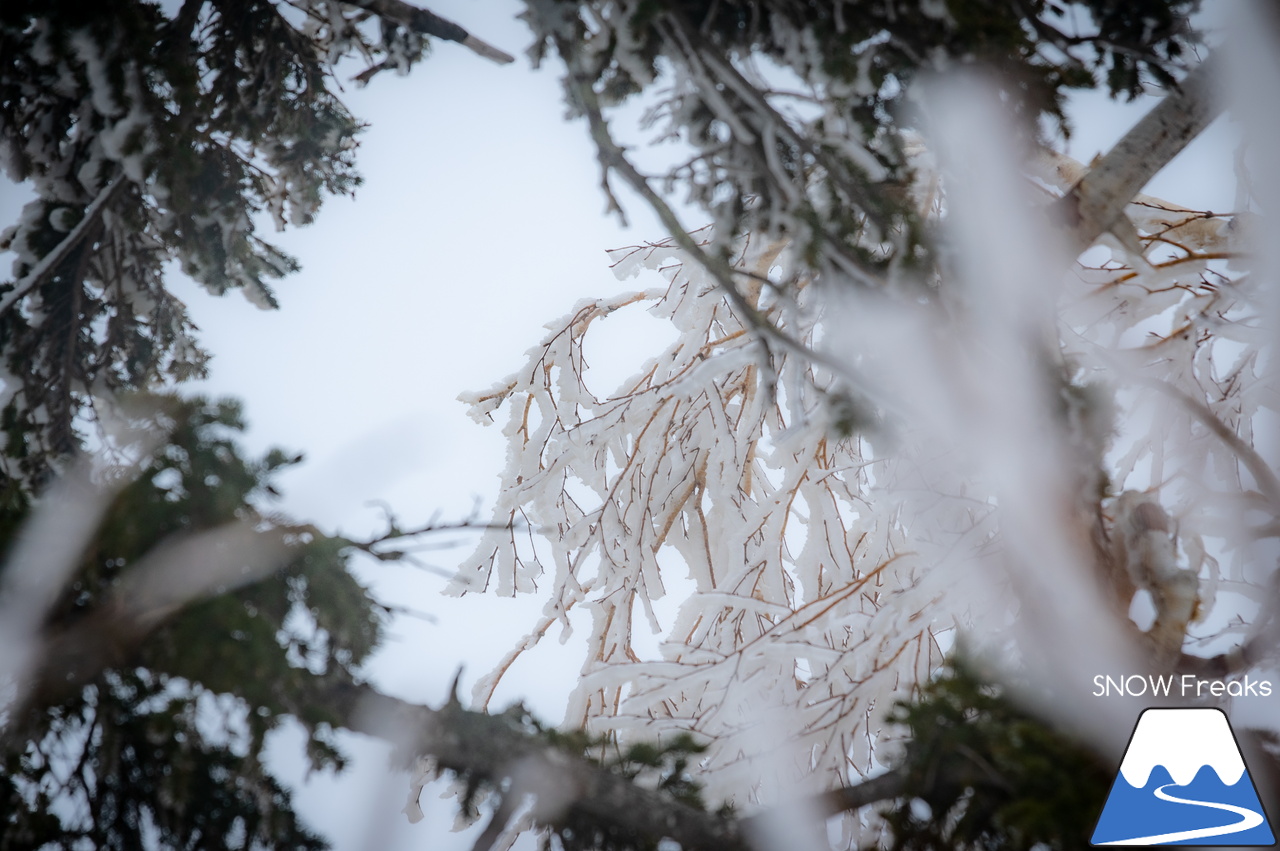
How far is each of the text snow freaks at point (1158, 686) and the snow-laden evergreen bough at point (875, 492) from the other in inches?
1.7

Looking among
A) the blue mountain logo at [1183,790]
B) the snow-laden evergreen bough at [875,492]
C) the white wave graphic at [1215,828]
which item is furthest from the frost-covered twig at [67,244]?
the white wave graphic at [1215,828]

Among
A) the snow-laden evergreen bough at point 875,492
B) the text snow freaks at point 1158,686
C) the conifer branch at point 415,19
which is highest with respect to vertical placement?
the conifer branch at point 415,19

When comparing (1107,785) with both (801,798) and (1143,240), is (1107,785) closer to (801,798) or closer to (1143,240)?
(801,798)

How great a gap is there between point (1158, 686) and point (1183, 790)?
0.25 m

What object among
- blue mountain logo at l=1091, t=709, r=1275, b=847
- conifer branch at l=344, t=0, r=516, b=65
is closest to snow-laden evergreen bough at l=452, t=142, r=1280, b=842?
blue mountain logo at l=1091, t=709, r=1275, b=847

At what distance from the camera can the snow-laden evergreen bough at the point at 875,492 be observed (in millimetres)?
1553

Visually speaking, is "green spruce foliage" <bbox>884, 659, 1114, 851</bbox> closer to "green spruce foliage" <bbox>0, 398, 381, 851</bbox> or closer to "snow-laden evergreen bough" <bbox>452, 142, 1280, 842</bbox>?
"snow-laden evergreen bough" <bbox>452, 142, 1280, 842</bbox>

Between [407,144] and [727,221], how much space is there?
10.5 feet

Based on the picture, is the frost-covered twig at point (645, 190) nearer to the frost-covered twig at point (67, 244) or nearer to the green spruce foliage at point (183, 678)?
the green spruce foliage at point (183, 678)

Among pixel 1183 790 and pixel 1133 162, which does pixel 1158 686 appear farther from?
pixel 1133 162

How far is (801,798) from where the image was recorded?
156 cm

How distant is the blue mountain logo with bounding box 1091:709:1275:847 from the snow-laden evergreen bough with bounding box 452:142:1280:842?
0.48ft

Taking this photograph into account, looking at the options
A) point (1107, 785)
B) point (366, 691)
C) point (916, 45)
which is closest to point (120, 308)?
point (366, 691)

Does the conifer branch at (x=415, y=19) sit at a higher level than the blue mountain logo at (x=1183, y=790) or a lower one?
higher
